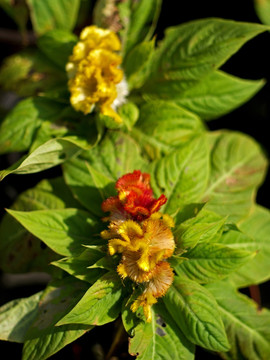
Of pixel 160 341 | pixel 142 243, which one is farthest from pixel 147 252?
pixel 160 341

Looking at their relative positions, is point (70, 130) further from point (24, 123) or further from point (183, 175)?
point (183, 175)

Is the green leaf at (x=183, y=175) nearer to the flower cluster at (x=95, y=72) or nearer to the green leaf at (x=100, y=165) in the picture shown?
the green leaf at (x=100, y=165)

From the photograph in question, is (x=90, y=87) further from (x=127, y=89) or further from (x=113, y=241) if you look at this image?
(x=113, y=241)

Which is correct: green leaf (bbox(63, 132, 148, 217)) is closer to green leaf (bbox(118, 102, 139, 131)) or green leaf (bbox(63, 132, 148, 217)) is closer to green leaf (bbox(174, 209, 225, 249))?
green leaf (bbox(118, 102, 139, 131))

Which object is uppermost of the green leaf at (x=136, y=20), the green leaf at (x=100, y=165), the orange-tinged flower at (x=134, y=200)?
the green leaf at (x=136, y=20)

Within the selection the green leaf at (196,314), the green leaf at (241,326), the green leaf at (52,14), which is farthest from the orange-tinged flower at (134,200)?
the green leaf at (52,14)

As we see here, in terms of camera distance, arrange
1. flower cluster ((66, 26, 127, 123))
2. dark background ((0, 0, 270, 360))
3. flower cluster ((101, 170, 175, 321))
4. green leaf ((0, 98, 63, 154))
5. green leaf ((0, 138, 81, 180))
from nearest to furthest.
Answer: flower cluster ((101, 170, 175, 321)), green leaf ((0, 138, 81, 180)), flower cluster ((66, 26, 127, 123)), green leaf ((0, 98, 63, 154)), dark background ((0, 0, 270, 360))

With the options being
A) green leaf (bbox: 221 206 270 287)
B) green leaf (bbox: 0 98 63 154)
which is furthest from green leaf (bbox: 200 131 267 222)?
green leaf (bbox: 0 98 63 154)
